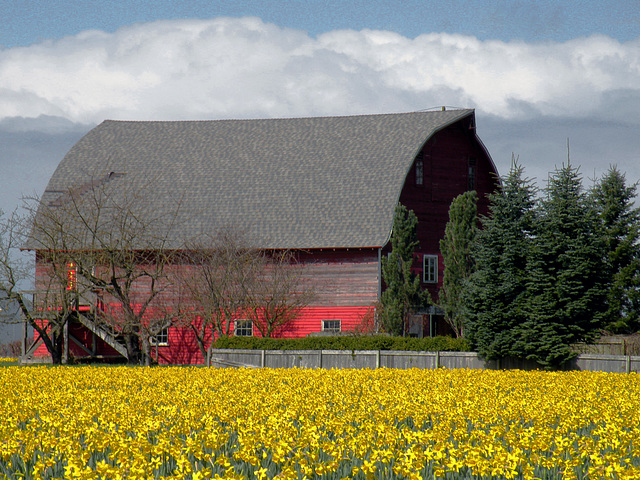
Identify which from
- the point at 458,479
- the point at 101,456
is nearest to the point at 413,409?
the point at 458,479

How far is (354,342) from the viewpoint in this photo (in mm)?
28672

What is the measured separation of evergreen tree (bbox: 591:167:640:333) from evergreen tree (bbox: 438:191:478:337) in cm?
569

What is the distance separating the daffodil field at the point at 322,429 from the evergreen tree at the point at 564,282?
5.76 meters

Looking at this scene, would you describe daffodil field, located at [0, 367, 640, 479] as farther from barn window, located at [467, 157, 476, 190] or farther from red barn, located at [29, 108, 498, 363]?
barn window, located at [467, 157, 476, 190]

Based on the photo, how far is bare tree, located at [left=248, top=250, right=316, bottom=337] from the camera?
36.3 metres

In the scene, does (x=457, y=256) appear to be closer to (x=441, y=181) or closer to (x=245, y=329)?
(x=441, y=181)

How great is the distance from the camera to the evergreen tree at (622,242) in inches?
1378

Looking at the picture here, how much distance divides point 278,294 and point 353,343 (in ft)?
27.5

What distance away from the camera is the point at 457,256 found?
3394 cm

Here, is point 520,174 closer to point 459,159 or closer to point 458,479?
point 459,159

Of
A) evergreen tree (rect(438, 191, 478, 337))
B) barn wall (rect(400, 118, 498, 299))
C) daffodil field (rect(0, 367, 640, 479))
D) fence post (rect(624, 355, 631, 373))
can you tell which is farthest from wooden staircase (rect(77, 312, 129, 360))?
fence post (rect(624, 355, 631, 373))

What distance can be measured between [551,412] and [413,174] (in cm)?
2666

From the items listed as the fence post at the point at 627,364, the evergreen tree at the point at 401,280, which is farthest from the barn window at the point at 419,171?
the fence post at the point at 627,364

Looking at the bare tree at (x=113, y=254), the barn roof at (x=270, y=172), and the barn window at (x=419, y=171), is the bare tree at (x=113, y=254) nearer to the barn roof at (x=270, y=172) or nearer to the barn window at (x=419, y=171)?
the barn roof at (x=270, y=172)
